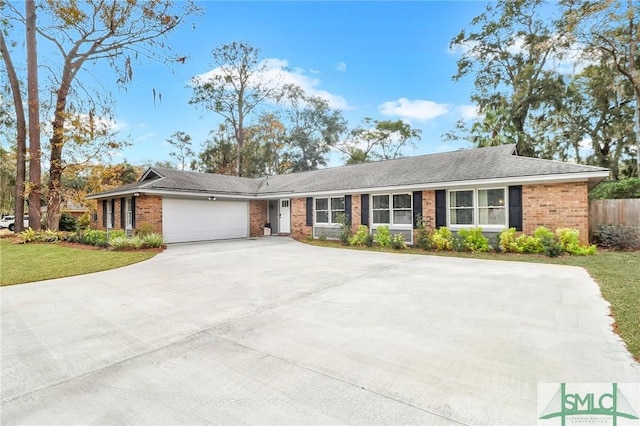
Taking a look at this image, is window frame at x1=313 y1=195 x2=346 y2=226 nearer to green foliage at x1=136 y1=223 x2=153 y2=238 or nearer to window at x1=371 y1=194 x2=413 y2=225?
window at x1=371 y1=194 x2=413 y2=225

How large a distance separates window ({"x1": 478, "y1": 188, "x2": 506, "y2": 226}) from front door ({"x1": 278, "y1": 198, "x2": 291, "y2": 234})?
9.56 meters

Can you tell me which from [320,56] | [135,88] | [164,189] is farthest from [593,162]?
[135,88]

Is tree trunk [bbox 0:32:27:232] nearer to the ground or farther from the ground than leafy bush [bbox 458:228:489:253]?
farther from the ground

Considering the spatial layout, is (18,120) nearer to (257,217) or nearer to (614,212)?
(257,217)

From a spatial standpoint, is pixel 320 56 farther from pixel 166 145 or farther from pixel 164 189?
pixel 166 145

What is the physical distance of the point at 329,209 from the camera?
1505cm

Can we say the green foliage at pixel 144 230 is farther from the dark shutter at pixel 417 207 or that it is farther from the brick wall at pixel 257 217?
the dark shutter at pixel 417 207

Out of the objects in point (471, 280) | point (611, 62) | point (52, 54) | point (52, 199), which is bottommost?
point (471, 280)

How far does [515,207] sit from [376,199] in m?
5.19

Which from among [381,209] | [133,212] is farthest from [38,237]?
[381,209]

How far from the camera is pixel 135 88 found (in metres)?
16.0

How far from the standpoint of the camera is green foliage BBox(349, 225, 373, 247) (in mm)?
12438

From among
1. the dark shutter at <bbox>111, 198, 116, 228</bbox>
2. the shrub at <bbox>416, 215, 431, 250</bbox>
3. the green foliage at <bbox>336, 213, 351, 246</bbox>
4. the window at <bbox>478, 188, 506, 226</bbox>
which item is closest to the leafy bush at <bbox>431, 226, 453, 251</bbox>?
the shrub at <bbox>416, 215, 431, 250</bbox>

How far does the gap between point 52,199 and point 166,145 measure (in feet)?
59.3
